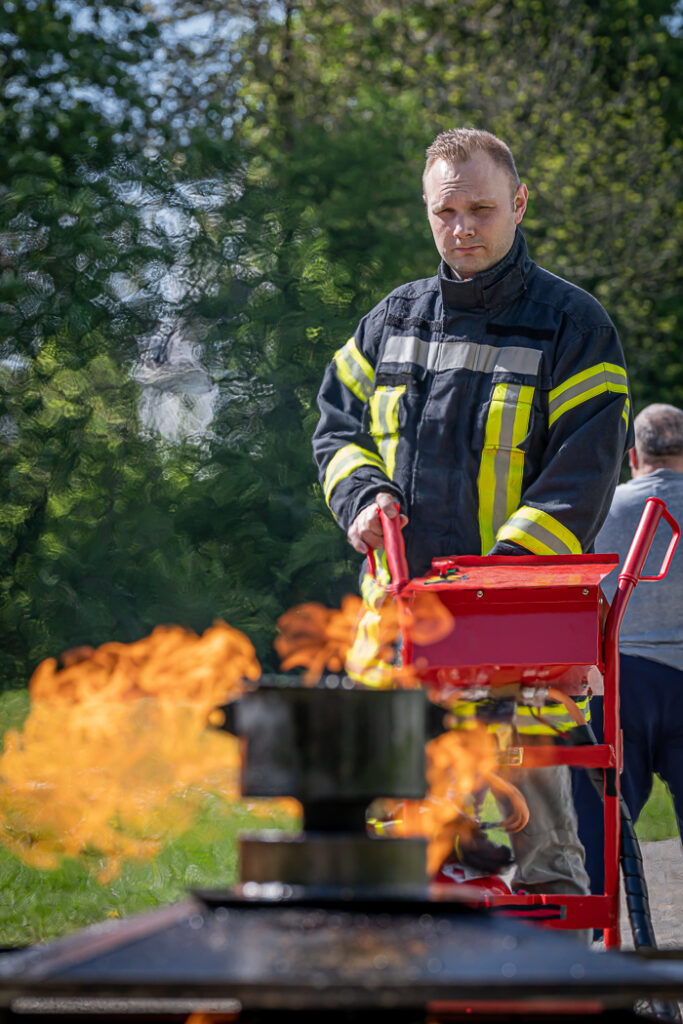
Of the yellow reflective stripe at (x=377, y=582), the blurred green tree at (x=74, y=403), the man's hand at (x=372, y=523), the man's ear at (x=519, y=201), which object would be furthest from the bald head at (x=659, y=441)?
the blurred green tree at (x=74, y=403)

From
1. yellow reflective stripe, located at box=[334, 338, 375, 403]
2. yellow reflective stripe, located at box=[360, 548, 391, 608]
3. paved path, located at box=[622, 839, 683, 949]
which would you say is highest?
yellow reflective stripe, located at box=[334, 338, 375, 403]

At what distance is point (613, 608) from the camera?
3256 mm

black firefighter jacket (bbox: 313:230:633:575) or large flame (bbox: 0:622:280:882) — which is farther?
black firefighter jacket (bbox: 313:230:633:575)

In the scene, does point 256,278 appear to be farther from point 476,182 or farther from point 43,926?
point 476,182

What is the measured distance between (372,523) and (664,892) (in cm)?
351

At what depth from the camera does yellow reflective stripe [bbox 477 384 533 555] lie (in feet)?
11.8

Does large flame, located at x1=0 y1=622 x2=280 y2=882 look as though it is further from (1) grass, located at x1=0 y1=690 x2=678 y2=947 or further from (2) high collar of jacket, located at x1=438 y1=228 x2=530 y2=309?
(2) high collar of jacket, located at x1=438 y1=228 x2=530 y2=309

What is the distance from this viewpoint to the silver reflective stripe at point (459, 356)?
3604 mm

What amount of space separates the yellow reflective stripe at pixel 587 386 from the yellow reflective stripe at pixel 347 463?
53cm

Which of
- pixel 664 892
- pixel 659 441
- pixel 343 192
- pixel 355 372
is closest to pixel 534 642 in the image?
pixel 355 372

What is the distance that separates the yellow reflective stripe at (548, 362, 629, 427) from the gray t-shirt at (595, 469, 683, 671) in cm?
213

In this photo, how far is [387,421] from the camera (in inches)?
149

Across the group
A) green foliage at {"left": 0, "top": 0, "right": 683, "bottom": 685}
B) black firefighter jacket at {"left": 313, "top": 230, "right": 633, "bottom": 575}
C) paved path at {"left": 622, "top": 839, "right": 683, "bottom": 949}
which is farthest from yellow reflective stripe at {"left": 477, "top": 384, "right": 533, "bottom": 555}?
green foliage at {"left": 0, "top": 0, "right": 683, "bottom": 685}

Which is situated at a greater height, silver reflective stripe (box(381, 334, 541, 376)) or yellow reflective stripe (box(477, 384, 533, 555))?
silver reflective stripe (box(381, 334, 541, 376))
